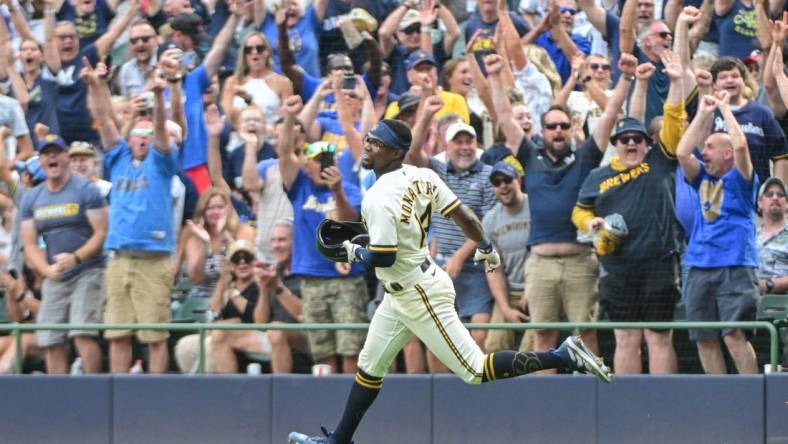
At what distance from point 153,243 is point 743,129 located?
14.3 feet

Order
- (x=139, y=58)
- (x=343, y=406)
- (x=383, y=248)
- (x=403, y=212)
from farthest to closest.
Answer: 1. (x=139, y=58)
2. (x=343, y=406)
3. (x=403, y=212)
4. (x=383, y=248)

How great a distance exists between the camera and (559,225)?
994cm

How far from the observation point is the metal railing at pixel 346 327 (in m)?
9.33

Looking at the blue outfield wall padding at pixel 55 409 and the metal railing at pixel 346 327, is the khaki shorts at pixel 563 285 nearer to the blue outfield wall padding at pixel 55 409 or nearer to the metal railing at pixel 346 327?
the metal railing at pixel 346 327

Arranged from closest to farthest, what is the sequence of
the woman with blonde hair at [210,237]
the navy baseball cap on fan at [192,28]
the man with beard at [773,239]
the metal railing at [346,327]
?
the metal railing at [346,327] < the man with beard at [773,239] < the woman with blonde hair at [210,237] < the navy baseball cap on fan at [192,28]

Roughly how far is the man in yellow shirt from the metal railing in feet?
6.42

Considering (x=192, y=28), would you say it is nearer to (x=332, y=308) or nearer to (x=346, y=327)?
(x=332, y=308)

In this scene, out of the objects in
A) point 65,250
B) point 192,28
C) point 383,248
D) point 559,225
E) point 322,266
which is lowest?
point 322,266

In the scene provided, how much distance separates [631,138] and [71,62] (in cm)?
509

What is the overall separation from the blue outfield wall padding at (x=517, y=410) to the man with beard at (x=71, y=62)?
3.68 metres

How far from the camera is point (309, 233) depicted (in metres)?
10.3

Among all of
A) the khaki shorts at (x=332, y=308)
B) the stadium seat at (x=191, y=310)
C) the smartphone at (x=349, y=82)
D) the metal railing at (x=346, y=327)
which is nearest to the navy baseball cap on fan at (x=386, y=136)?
the metal railing at (x=346, y=327)

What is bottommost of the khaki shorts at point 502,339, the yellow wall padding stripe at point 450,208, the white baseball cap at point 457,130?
the khaki shorts at point 502,339

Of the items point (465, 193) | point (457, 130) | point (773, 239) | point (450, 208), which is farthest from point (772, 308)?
point (450, 208)
